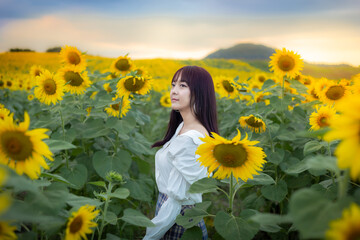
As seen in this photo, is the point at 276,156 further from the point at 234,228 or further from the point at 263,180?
the point at 234,228

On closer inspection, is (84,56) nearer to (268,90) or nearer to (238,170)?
(268,90)

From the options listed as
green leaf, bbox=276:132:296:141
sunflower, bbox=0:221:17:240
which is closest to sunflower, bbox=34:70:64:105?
sunflower, bbox=0:221:17:240

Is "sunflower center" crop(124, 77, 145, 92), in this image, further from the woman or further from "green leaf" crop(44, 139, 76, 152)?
"green leaf" crop(44, 139, 76, 152)

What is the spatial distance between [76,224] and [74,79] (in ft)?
5.80

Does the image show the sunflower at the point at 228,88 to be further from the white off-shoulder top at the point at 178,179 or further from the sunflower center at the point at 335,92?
the white off-shoulder top at the point at 178,179

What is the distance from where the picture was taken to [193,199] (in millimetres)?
2172

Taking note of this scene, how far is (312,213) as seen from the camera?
84 centimetres

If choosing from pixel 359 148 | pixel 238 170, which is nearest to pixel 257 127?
pixel 238 170

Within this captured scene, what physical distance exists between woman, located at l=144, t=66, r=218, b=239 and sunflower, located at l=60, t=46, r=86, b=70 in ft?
3.34

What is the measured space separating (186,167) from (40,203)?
114 centimetres

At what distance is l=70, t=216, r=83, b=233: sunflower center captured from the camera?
3.79 feet

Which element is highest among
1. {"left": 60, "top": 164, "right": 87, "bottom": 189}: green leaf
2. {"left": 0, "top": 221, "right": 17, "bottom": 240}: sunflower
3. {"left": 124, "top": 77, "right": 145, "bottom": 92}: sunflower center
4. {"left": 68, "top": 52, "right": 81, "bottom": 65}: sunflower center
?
{"left": 68, "top": 52, "right": 81, "bottom": 65}: sunflower center

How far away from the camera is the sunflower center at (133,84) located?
7.84 feet

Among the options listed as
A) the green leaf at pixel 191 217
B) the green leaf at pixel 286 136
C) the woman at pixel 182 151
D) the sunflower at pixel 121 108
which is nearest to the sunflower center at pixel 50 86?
the sunflower at pixel 121 108
